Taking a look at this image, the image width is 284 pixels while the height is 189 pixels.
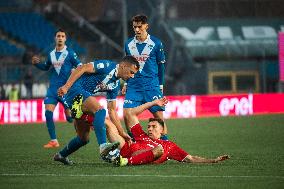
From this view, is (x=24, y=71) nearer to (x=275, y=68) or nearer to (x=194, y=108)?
(x=194, y=108)

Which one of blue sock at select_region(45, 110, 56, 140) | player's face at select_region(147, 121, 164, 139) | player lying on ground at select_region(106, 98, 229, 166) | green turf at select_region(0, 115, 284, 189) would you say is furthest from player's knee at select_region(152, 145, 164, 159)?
blue sock at select_region(45, 110, 56, 140)

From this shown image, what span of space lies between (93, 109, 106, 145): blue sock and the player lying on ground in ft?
1.10

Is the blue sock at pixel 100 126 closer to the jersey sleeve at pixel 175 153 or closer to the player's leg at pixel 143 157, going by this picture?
the player's leg at pixel 143 157

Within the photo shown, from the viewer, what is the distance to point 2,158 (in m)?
14.0

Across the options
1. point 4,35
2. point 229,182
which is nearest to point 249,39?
point 4,35

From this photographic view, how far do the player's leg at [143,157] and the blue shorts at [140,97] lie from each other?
6.35 feet

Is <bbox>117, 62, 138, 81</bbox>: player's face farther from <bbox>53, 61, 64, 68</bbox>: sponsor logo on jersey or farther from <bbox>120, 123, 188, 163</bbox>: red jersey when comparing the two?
<bbox>53, 61, 64, 68</bbox>: sponsor logo on jersey

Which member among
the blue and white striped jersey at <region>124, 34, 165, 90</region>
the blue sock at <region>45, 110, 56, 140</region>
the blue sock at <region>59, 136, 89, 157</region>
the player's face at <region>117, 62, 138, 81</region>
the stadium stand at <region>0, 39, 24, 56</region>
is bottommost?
the blue sock at <region>59, 136, 89, 157</region>

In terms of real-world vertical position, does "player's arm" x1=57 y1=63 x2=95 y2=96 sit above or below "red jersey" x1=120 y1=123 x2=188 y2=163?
above

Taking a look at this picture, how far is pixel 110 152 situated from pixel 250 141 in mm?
6260

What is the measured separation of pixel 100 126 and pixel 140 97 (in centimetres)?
211

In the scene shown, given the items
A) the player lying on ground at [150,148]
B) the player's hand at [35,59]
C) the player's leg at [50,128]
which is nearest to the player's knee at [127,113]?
the player lying on ground at [150,148]

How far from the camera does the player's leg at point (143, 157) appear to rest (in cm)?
1191

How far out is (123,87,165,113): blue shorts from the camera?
1385 cm
